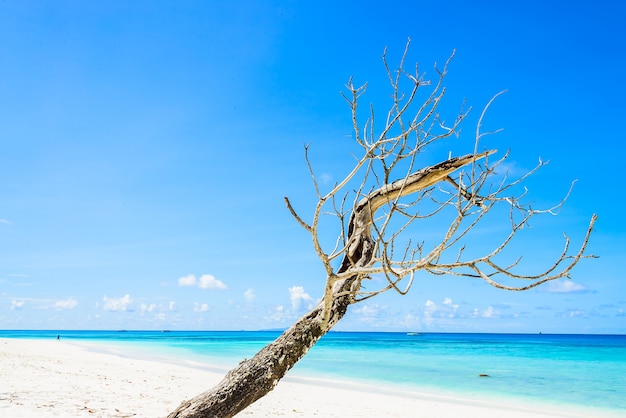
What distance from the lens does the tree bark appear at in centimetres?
358

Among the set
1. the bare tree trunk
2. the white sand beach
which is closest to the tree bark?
the bare tree trunk

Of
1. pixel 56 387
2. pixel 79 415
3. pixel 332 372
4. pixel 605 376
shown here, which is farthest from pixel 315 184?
pixel 605 376

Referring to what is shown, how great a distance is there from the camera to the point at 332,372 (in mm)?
21125

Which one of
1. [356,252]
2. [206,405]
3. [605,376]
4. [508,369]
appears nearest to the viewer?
[206,405]

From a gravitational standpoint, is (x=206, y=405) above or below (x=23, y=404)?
above

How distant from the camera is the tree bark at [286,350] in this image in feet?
11.7

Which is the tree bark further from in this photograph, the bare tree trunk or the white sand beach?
the white sand beach

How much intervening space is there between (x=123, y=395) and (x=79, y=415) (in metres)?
2.61

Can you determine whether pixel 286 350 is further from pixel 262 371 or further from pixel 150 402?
pixel 150 402

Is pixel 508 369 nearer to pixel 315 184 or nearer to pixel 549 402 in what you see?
pixel 549 402

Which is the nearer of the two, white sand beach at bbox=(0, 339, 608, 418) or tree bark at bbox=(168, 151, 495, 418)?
tree bark at bbox=(168, 151, 495, 418)

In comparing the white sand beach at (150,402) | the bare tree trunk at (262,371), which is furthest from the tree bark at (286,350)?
the white sand beach at (150,402)

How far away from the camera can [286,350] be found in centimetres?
368

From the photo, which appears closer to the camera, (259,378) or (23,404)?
(259,378)
